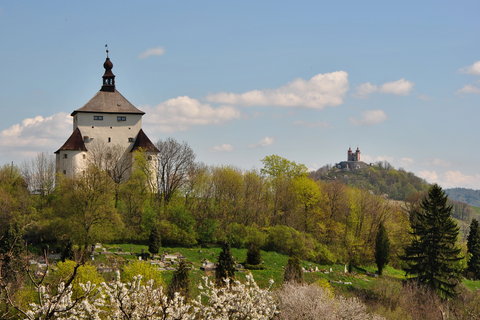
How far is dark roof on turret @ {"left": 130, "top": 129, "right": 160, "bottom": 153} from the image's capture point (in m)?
63.5

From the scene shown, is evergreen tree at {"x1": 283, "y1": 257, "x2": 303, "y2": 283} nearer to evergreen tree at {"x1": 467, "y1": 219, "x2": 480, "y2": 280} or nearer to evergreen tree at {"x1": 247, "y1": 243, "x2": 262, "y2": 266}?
evergreen tree at {"x1": 247, "y1": 243, "x2": 262, "y2": 266}

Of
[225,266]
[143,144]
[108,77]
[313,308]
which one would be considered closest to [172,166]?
[143,144]

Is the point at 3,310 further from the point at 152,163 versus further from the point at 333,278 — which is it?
the point at 152,163

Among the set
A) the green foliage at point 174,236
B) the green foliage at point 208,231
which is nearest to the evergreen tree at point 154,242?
the green foliage at point 174,236

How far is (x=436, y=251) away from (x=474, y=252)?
24.6 meters

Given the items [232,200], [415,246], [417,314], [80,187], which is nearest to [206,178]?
[232,200]

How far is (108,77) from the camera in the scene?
68500 mm

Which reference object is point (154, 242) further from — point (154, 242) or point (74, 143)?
point (74, 143)

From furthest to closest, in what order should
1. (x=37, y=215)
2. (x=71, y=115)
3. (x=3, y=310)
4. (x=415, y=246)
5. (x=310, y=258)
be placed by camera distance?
(x=71, y=115)
(x=310, y=258)
(x=37, y=215)
(x=415, y=246)
(x=3, y=310)

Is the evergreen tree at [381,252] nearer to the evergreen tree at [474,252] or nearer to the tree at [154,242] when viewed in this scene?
the evergreen tree at [474,252]

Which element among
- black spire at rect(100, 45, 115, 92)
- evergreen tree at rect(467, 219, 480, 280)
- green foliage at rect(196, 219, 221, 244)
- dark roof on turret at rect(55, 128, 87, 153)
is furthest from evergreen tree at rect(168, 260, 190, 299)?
evergreen tree at rect(467, 219, 480, 280)

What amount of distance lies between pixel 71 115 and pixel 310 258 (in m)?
31.5

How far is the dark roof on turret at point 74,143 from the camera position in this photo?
6184cm

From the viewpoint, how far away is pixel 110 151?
63.5 m
